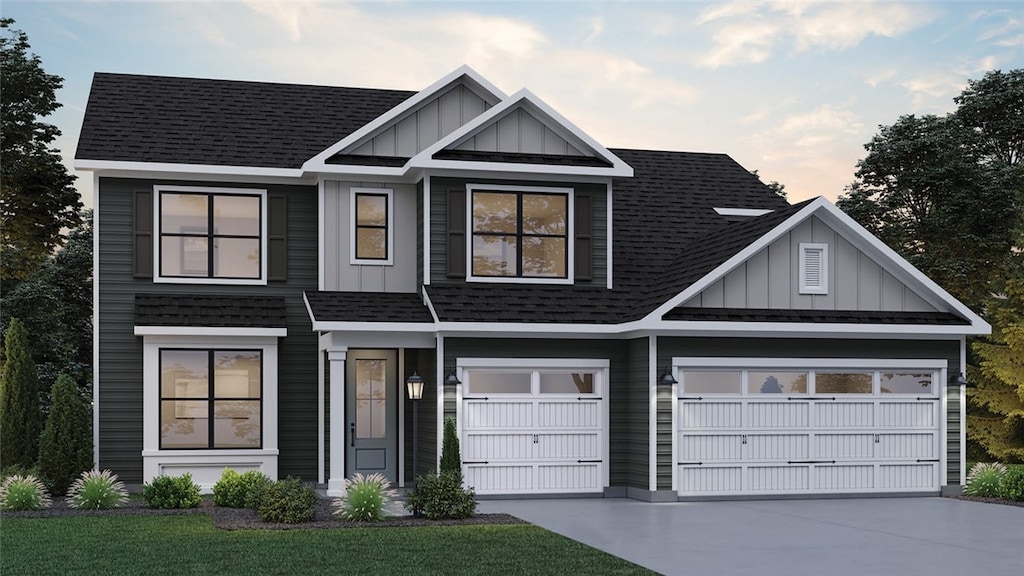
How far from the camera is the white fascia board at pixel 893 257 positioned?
1944cm

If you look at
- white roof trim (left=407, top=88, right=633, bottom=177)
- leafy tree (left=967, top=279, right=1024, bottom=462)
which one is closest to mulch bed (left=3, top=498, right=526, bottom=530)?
white roof trim (left=407, top=88, right=633, bottom=177)

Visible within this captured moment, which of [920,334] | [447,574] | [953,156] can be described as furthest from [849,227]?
[953,156]

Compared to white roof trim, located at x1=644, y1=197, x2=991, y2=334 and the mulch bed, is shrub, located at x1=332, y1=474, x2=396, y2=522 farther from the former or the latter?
white roof trim, located at x1=644, y1=197, x2=991, y2=334

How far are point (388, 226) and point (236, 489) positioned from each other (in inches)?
220

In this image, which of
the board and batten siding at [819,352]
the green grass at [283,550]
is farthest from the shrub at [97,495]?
the board and batten siding at [819,352]

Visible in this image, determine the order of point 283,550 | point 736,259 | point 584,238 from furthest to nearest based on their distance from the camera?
point 584,238 < point 736,259 < point 283,550

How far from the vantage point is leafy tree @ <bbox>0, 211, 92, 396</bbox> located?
3362 centimetres

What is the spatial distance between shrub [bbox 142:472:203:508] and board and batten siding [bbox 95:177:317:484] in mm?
3009

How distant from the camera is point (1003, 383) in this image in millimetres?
28344

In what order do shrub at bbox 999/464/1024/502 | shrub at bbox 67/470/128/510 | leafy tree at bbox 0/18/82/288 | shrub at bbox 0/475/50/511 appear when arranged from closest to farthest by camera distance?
shrub at bbox 0/475/50/511 < shrub at bbox 67/470/128/510 < shrub at bbox 999/464/1024/502 < leafy tree at bbox 0/18/82/288

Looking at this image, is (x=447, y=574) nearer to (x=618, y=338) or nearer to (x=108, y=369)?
(x=618, y=338)

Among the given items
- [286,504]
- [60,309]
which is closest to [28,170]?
[60,309]

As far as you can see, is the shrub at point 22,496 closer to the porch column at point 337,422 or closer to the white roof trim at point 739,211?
the porch column at point 337,422

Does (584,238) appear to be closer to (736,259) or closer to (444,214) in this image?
(444,214)
